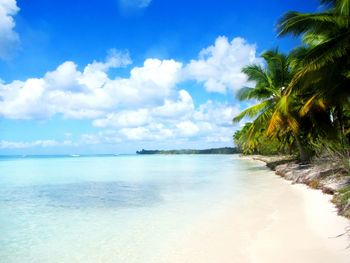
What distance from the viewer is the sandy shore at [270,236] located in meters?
4.88

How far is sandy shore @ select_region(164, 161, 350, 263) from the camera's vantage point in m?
4.88

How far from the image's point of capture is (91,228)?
7.17m

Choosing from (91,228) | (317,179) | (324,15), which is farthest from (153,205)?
(324,15)

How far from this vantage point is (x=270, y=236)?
19.5 ft

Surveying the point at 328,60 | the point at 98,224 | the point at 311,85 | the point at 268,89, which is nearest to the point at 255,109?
the point at 268,89

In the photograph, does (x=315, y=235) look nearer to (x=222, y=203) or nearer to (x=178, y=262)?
(x=178, y=262)

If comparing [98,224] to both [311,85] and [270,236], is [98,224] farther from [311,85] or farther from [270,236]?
[311,85]

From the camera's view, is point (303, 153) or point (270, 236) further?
point (303, 153)

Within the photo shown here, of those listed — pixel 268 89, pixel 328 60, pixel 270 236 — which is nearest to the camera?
pixel 270 236

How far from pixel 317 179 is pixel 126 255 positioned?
8432 millimetres

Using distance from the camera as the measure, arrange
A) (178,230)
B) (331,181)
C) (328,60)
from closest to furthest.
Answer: (178,230), (328,60), (331,181)

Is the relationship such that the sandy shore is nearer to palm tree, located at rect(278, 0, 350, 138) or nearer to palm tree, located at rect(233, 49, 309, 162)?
palm tree, located at rect(278, 0, 350, 138)

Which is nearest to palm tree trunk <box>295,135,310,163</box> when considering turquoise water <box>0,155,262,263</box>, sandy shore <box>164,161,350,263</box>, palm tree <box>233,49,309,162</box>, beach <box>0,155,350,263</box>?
palm tree <box>233,49,309,162</box>

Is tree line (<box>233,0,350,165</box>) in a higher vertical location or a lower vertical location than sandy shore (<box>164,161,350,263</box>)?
higher
